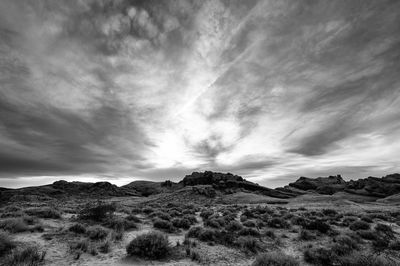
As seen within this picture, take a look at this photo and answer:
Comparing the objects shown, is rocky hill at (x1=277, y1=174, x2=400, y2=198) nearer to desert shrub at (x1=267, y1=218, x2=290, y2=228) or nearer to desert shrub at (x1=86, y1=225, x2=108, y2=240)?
desert shrub at (x1=267, y1=218, x2=290, y2=228)

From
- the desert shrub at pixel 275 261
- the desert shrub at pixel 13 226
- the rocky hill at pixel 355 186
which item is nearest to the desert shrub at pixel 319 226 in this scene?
the desert shrub at pixel 275 261

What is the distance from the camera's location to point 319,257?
921 centimetres

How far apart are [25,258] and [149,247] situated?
4.61 metres

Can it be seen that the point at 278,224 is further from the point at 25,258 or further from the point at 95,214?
the point at 25,258

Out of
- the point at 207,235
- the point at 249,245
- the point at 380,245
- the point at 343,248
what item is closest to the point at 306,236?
the point at 343,248

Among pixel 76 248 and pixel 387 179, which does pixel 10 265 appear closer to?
pixel 76 248

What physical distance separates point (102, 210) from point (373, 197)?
3572 inches

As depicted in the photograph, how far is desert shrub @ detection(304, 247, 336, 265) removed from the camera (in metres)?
8.95

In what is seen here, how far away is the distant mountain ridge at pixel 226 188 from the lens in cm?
7694

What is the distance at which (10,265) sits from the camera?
267 inches

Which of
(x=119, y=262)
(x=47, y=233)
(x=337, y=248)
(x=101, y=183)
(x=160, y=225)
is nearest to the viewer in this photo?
(x=119, y=262)

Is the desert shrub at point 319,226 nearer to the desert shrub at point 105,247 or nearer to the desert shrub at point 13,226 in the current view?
the desert shrub at point 105,247

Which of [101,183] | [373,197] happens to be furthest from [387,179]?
[101,183]

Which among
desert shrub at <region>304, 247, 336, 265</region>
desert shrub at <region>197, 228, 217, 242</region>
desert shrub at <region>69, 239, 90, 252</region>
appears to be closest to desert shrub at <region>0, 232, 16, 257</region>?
desert shrub at <region>69, 239, 90, 252</region>
